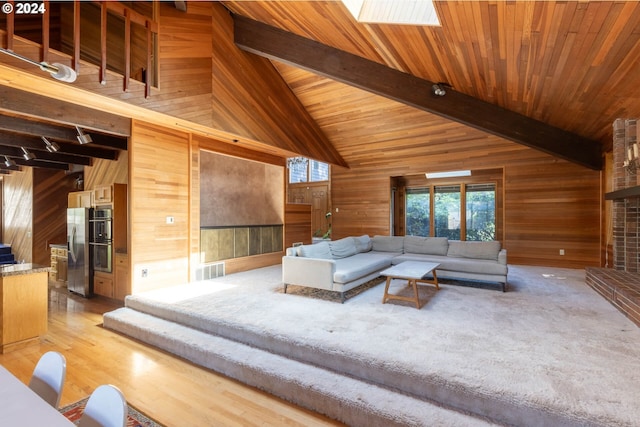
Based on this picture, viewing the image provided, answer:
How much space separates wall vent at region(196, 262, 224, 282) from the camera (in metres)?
5.17

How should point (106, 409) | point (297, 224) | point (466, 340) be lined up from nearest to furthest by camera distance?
point (106, 409) < point (466, 340) < point (297, 224)

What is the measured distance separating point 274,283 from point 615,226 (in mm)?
5581

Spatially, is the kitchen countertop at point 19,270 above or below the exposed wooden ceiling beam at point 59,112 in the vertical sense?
below

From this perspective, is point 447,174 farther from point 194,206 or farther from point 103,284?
point 103,284

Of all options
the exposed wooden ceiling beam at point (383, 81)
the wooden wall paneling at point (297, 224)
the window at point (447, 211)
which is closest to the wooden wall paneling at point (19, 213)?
the wooden wall paneling at point (297, 224)

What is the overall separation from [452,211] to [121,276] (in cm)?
756

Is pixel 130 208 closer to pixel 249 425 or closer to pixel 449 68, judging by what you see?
pixel 249 425

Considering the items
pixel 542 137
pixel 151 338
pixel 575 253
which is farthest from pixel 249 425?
pixel 575 253

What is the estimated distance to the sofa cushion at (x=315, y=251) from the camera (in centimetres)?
457

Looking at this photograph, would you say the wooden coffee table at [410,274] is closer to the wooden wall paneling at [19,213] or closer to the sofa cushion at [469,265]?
the sofa cushion at [469,265]

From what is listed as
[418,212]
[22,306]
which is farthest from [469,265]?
[22,306]

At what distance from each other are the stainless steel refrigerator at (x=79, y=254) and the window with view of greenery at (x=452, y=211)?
7.39 meters

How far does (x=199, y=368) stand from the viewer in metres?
2.83

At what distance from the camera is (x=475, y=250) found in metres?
5.14
